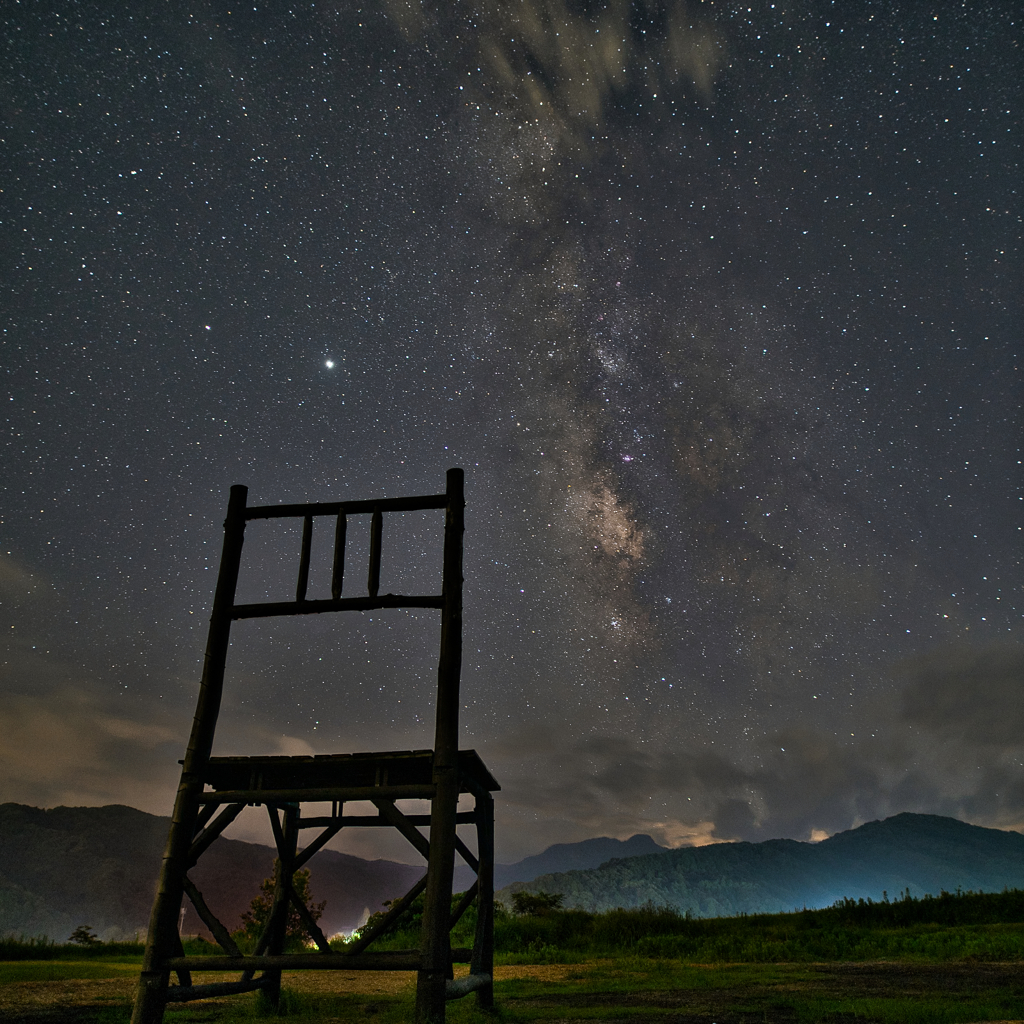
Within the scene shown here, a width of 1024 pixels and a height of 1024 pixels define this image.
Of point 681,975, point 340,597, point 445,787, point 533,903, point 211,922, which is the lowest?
point 681,975

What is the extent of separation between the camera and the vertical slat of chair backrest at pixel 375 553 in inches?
291

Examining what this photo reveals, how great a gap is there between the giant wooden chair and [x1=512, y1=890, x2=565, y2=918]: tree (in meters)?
18.1

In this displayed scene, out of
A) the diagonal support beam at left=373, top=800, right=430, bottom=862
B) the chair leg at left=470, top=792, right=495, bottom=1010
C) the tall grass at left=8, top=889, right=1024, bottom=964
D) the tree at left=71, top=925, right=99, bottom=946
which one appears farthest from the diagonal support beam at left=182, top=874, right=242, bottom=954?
the tree at left=71, top=925, right=99, bottom=946

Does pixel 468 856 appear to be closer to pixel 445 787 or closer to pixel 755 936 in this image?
pixel 445 787

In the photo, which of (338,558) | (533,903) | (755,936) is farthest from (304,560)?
(533,903)

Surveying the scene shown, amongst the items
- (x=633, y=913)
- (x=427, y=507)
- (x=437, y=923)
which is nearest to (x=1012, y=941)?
(x=633, y=913)

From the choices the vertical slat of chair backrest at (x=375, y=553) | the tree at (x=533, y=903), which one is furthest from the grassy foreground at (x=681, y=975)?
the vertical slat of chair backrest at (x=375, y=553)

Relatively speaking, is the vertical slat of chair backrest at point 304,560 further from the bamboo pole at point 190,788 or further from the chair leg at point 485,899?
the chair leg at point 485,899

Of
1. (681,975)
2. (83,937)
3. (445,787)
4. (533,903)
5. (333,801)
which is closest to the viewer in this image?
(445,787)

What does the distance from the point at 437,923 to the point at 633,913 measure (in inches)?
707

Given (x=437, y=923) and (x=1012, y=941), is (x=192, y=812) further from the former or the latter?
(x=1012, y=941)

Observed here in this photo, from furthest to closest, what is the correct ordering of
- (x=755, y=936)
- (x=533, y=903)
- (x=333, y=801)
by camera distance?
(x=533, y=903) < (x=755, y=936) < (x=333, y=801)

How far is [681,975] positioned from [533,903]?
14431 millimetres

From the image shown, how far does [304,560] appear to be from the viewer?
299 inches
